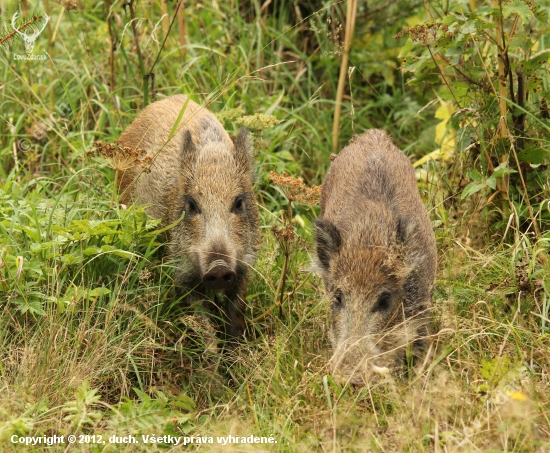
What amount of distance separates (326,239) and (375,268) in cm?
38

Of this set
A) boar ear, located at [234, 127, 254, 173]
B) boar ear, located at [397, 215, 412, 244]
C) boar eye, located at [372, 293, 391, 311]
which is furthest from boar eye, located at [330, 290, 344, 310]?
boar ear, located at [234, 127, 254, 173]

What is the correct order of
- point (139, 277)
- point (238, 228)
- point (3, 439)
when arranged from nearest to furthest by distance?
1. point (3, 439)
2. point (139, 277)
3. point (238, 228)

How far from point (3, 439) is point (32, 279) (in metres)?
1.27

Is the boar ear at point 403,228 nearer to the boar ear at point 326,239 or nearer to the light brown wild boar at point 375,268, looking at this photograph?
the light brown wild boar at point 375,268

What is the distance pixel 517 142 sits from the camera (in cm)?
555

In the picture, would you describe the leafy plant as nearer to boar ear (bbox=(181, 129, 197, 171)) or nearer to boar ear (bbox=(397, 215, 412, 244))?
boar ear (bbox=(397, 215, 412, 244))

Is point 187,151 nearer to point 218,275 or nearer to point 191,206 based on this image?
point 191,206

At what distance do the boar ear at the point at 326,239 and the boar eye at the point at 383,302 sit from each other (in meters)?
0.41

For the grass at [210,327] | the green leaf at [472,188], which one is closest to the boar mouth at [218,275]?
the grass at [210,327]

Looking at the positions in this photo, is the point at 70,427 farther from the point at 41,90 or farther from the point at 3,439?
the point at 41,90

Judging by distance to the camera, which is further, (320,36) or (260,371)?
(320,36)

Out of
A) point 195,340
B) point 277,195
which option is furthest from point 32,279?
point 277,195

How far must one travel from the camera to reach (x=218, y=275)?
4.87 m

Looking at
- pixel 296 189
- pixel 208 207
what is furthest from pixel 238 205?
pixel 296 189
